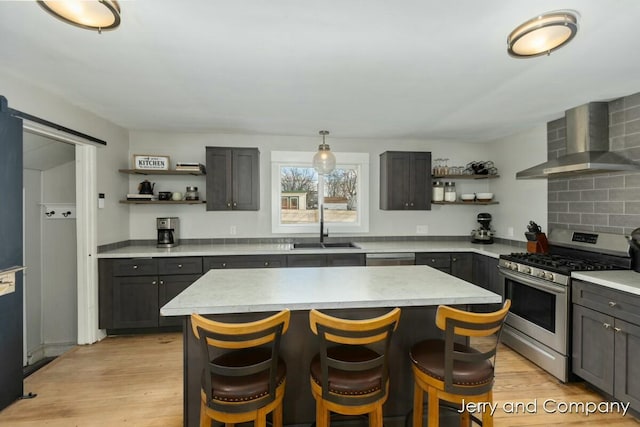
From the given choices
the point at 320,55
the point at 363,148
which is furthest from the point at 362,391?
the point at 363,148

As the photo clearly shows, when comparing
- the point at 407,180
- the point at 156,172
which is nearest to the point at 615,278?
the point at 407,180

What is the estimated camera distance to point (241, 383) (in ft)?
4.50

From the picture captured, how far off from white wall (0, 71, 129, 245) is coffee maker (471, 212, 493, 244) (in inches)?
189

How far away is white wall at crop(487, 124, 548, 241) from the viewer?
350 centimetres

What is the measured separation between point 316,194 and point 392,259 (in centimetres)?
144

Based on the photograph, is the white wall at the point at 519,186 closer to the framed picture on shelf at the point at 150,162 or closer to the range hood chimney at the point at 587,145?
the range hood chimney at the point at 587,145

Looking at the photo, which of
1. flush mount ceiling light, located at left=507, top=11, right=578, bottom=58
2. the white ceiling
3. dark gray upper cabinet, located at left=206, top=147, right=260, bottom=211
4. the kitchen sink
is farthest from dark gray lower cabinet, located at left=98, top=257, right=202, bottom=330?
flush mount ceiling light, located at left=507, top=11, right=578, bottom=58

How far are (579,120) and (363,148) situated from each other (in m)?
2.39

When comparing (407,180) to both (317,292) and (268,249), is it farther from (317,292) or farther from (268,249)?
(317,292)

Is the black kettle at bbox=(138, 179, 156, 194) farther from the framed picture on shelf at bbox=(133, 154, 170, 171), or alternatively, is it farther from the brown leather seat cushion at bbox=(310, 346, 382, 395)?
the brown leather seat cushion at bbox=(310, 346, 382, 395)

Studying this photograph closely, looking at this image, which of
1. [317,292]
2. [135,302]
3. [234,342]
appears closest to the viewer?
[234,342]

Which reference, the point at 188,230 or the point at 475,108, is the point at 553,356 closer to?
the point at 475,108

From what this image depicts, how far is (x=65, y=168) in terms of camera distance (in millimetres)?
3469

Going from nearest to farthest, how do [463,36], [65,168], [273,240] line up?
[463,36], [65,168], [273,240]
